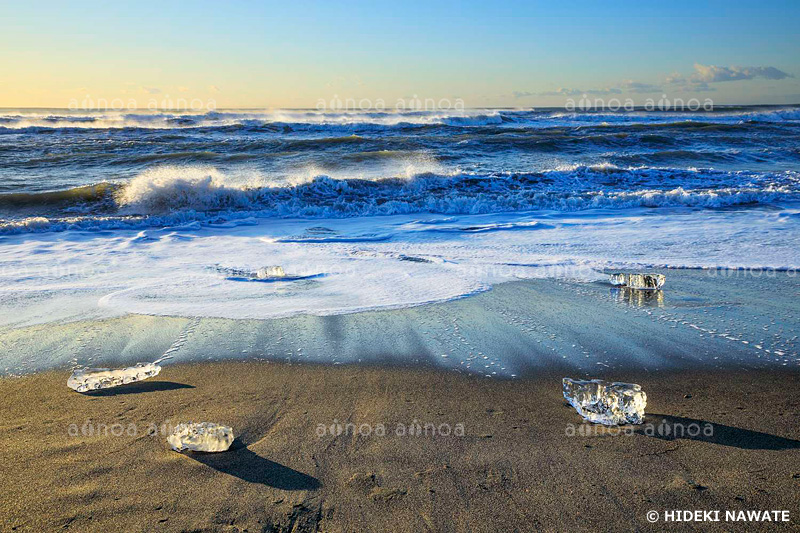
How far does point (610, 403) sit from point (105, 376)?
2.72 metres

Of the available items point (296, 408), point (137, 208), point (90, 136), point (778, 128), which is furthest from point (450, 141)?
point (296, 408)

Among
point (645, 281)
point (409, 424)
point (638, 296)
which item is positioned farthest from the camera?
point (645, 281)

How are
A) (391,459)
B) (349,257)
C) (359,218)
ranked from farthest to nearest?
(359,218) → (349,257) → (391,459)

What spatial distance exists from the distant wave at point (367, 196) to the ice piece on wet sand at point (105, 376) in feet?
22.2

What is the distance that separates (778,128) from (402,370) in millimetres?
31308

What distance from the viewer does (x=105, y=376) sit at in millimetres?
3053

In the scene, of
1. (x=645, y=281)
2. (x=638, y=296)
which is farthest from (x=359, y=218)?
(x=638, y=296)

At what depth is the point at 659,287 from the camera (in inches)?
196

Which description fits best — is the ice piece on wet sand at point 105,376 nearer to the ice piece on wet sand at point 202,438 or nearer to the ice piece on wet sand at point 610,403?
the ice piece on wet sand at point 202,438

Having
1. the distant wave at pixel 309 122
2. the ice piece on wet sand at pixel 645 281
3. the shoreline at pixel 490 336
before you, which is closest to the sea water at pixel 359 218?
the shoreline at pixel 490 336

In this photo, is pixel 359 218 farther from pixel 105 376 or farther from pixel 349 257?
pixel 105 376

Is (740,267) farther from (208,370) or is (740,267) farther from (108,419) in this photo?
(108,419)

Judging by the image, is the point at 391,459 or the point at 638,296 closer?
the point at 391,459

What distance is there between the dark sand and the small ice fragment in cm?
239
